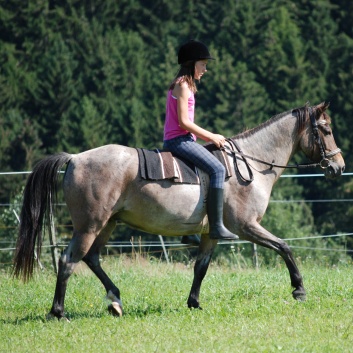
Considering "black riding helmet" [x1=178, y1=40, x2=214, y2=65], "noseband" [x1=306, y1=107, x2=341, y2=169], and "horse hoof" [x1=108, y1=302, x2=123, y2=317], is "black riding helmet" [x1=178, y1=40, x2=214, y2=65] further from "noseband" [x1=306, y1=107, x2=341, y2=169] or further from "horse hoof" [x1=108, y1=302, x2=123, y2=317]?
"horse hoof" [x1=108, y1=302, x2=123, y2=317]

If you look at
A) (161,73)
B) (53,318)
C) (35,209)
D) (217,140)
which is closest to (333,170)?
(217,140)

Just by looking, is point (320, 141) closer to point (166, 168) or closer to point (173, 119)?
point (173, 119)

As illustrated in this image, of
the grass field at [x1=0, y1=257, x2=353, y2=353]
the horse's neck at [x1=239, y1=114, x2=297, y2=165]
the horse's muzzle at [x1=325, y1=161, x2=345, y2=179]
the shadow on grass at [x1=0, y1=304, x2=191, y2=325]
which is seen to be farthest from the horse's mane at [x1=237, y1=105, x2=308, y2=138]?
the shadow on grass at [x1=0, y1=304, x2=191, y2=325]

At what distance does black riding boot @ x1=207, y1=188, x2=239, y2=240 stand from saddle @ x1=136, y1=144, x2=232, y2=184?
23 cm

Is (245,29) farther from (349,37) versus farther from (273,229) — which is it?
(273,229)

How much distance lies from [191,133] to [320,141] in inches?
59.4

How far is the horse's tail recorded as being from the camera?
8555 millimetres

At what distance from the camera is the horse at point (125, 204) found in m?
8.45

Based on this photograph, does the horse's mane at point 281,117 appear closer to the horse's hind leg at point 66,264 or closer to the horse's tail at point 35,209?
the horse's tail at point 35,209

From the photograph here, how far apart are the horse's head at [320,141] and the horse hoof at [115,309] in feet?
8.80

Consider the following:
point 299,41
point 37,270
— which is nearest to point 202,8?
point 299,41

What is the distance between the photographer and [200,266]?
30.2 ft

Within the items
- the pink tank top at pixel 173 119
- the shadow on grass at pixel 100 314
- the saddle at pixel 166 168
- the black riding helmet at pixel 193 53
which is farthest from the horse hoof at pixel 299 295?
the black riding helmet at pixel 193 53

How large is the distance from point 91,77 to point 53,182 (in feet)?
159
